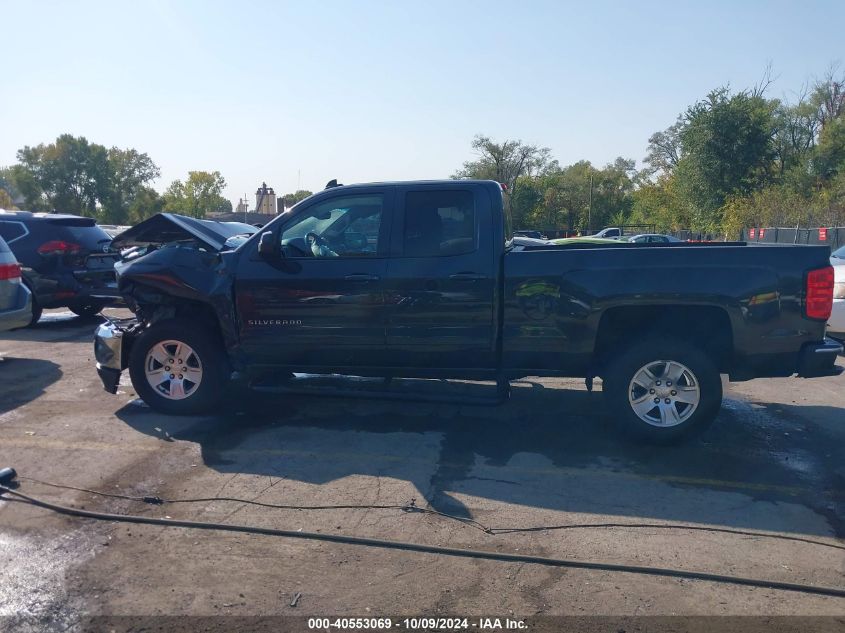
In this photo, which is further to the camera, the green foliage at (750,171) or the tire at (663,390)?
the green foliage at (750,171)

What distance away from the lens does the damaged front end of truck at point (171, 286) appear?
650 cm

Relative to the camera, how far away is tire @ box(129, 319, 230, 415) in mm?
6613

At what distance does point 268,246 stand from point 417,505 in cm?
260

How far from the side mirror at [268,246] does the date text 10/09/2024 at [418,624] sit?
11.4 feet

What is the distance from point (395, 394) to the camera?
20.1 ft

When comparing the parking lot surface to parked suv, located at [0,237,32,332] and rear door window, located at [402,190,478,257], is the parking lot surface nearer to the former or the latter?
parked suv, located at [0,237,32,332]

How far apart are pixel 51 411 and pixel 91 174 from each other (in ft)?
214

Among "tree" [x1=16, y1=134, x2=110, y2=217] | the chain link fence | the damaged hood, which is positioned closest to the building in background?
the chain link fence

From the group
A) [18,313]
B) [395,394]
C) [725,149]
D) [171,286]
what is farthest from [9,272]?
[725,149]

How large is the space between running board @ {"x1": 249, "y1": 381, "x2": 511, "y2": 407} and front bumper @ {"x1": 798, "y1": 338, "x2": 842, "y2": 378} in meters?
2.29

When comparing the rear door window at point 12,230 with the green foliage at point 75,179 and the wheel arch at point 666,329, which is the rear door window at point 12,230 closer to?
the wheel arch at point 666,329

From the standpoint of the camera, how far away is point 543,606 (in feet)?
11.8

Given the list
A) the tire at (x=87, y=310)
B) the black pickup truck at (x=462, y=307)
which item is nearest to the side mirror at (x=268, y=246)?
the black pickup truck at (x=462, y=307)

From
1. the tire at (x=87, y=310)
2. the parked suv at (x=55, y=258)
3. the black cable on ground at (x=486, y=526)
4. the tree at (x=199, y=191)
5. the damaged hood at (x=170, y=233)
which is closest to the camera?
the black cable on ground at (x=486, y=526)
